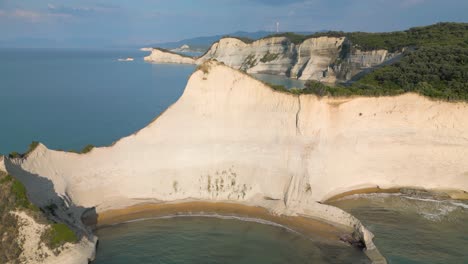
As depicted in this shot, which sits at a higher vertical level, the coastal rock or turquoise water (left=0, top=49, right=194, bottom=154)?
the coastal rock

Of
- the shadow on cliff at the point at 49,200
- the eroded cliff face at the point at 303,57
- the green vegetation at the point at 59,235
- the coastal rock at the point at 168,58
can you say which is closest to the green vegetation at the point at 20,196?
the shadow on cliff at the point at 49,200

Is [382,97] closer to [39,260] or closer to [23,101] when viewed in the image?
[39,260]

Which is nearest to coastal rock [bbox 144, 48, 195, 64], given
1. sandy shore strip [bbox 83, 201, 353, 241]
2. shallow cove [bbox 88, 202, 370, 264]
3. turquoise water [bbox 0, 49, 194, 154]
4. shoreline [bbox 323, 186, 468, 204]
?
turquoise water [bbox 0, 49, 194, 154]

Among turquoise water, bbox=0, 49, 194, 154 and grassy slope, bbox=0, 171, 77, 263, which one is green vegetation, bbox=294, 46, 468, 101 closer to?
grassy slope, bbox=0, 171, 77, 263

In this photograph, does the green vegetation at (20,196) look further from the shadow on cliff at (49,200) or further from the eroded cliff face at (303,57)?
the eroded cliff face at (303,57)

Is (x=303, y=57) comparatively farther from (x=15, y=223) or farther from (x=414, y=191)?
(x=15, y=223)

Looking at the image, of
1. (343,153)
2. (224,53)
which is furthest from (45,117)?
(224,53)
